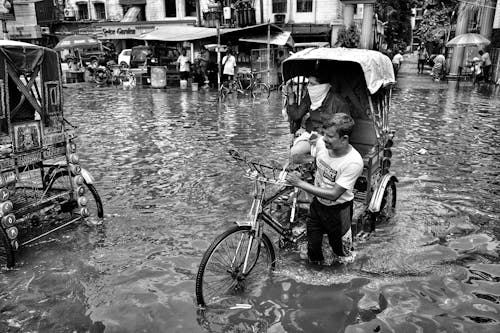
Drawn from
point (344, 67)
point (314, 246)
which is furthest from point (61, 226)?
point (344, 67)

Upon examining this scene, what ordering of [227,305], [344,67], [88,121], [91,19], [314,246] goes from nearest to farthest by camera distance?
[227,305] < [314,246] < [344,67] < [88,121] < [91,19]

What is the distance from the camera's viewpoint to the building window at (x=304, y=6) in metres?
30.9

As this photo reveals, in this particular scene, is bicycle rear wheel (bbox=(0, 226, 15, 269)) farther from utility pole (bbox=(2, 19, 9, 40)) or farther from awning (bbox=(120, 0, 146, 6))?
utility pole (bbox=(2, 19, 9, 40))

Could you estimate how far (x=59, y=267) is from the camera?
503cm

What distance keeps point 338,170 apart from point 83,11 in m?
39.6

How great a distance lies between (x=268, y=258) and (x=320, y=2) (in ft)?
95.0

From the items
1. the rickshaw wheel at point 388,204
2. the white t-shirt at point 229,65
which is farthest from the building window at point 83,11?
the rickshaw wheel at point 388,204

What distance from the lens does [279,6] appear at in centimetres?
3161

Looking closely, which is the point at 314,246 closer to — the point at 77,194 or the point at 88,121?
the point at 77,194

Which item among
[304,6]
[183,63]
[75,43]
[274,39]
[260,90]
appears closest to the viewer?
[260,90]

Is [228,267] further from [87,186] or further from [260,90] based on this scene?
[260,90]

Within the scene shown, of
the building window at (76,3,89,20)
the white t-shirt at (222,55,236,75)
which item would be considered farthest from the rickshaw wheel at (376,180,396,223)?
the building window at (76,3,89,20)

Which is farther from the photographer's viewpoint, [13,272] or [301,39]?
[301,39]

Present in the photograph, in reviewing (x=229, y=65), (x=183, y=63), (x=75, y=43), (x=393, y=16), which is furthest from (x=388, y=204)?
(x=393, y=16)
